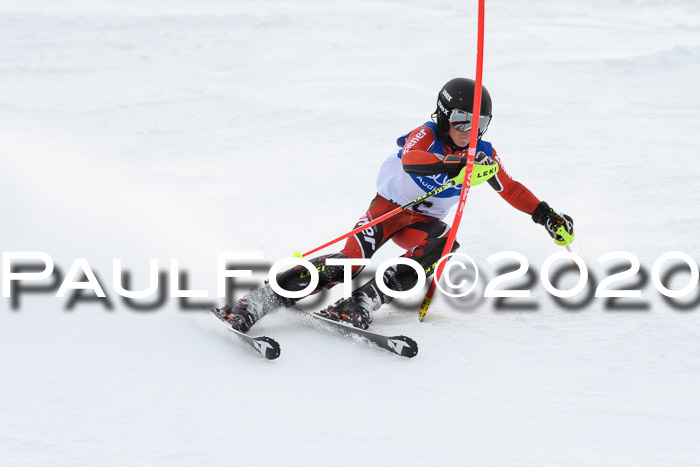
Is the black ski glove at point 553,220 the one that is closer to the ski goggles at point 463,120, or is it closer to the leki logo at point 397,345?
the ski goggles at point 463,120

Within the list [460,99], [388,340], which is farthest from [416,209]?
[388,340]

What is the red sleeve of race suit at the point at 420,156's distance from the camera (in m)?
3.68

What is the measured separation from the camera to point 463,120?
380 cm

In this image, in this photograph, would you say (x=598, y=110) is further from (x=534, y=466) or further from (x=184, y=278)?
(x=534, y=466)

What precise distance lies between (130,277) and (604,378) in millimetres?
2562

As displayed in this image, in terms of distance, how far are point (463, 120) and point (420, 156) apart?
0.28m

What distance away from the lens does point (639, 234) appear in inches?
208

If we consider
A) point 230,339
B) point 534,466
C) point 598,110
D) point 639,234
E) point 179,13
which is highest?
point 179,13

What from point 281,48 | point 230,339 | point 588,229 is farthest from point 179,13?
point 230,339

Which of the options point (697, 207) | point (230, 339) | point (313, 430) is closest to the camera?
point (313, 430)

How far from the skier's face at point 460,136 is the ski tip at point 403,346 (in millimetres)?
1048

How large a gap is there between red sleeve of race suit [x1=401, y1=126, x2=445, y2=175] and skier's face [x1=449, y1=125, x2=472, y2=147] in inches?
3.8

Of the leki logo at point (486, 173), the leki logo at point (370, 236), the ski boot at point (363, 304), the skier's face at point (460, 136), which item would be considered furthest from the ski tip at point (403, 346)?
the skier's face at point (460, 136)

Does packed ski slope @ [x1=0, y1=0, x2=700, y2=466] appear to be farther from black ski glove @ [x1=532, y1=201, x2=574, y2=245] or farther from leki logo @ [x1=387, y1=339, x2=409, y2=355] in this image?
black ski glove @ [x1=532, y1=201, x2=574, y2=245]
